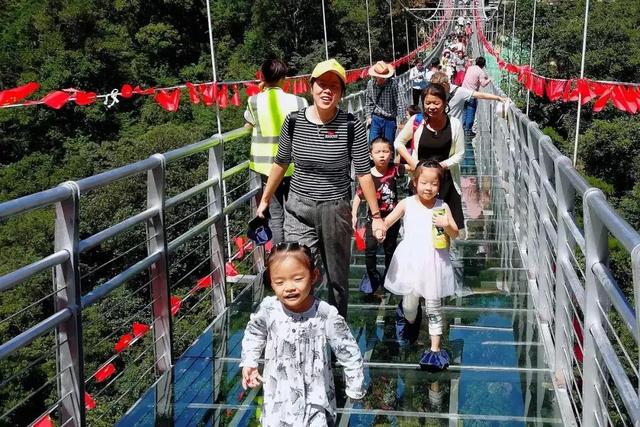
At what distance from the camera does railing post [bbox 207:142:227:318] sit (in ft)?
17.3

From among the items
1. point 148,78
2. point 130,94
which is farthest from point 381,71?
point 148,78

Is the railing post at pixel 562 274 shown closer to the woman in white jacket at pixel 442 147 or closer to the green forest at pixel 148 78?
the woman in white jacket at pixel 442 147

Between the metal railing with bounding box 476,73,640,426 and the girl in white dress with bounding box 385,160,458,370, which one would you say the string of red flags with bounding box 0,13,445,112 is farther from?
the metal railing with bounding box 476,73,640,426

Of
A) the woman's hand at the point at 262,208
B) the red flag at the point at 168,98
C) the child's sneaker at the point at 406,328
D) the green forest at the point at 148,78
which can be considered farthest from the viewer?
the green forest at the point at 148,78

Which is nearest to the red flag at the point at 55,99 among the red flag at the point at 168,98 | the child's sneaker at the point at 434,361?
the red flag at the point at 168,98

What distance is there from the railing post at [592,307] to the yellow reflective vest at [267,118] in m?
2.52

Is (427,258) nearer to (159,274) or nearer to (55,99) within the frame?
(159,274)

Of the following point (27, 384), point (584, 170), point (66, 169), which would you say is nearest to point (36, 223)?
point (66, 169)

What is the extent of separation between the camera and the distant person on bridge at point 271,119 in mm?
5082

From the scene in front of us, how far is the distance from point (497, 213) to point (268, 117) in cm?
387

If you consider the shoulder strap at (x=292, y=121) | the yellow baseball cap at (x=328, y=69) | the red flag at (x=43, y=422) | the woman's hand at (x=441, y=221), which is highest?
the yellow baseball cap at (x=328, y=69)

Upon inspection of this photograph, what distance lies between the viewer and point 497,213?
8.46 metres

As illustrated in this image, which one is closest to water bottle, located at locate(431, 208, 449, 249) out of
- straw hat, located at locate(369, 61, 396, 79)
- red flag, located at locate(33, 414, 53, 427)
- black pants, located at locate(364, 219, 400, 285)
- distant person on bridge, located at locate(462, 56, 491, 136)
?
black pants, located at locate(364, 219, 400, 285)

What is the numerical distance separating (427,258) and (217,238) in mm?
1533
